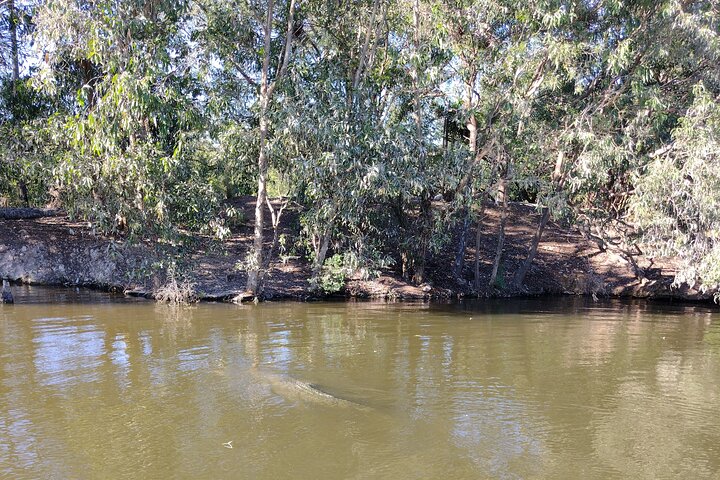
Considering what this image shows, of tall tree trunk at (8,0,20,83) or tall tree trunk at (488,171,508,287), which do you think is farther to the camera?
tall tree trunk at (488,171,508,287)

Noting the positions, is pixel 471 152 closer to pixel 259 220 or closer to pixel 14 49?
pixel 259 220

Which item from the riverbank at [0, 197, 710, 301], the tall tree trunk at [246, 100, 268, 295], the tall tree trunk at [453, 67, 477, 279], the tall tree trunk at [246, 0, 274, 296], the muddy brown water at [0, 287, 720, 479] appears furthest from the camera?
the tall tree trunk at [453, 67, 477, 279]

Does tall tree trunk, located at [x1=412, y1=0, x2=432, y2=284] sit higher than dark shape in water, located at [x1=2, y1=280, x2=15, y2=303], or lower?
higher

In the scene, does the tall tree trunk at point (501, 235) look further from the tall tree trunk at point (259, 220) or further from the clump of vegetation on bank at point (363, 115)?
the tall tree trunk at point (259, 220)

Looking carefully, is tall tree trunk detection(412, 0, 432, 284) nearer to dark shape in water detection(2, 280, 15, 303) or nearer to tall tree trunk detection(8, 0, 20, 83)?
dark shape in water detection(2, 280, 15, 303)

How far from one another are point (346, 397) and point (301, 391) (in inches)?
22.9

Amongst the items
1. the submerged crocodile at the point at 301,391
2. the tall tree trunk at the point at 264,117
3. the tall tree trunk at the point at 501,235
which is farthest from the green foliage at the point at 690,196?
the submerged crocodile at the point at 301,391

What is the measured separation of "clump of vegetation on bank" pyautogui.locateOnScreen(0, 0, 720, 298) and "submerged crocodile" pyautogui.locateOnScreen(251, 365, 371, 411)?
6.32 meters

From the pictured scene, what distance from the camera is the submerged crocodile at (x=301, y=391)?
7105mm

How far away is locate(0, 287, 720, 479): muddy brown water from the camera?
18.1ft

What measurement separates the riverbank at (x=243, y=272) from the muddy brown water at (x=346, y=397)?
2.07 meters

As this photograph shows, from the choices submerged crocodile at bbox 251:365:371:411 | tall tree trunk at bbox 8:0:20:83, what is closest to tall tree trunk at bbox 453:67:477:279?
submerged crocodile at bbox 251:365:371:411

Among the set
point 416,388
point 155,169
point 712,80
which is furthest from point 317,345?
point 712,80

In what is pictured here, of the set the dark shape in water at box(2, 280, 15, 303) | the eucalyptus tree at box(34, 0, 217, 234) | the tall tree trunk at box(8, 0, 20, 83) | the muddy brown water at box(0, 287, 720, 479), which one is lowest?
the muddy brown water at box(0, 287, 720, 479)
